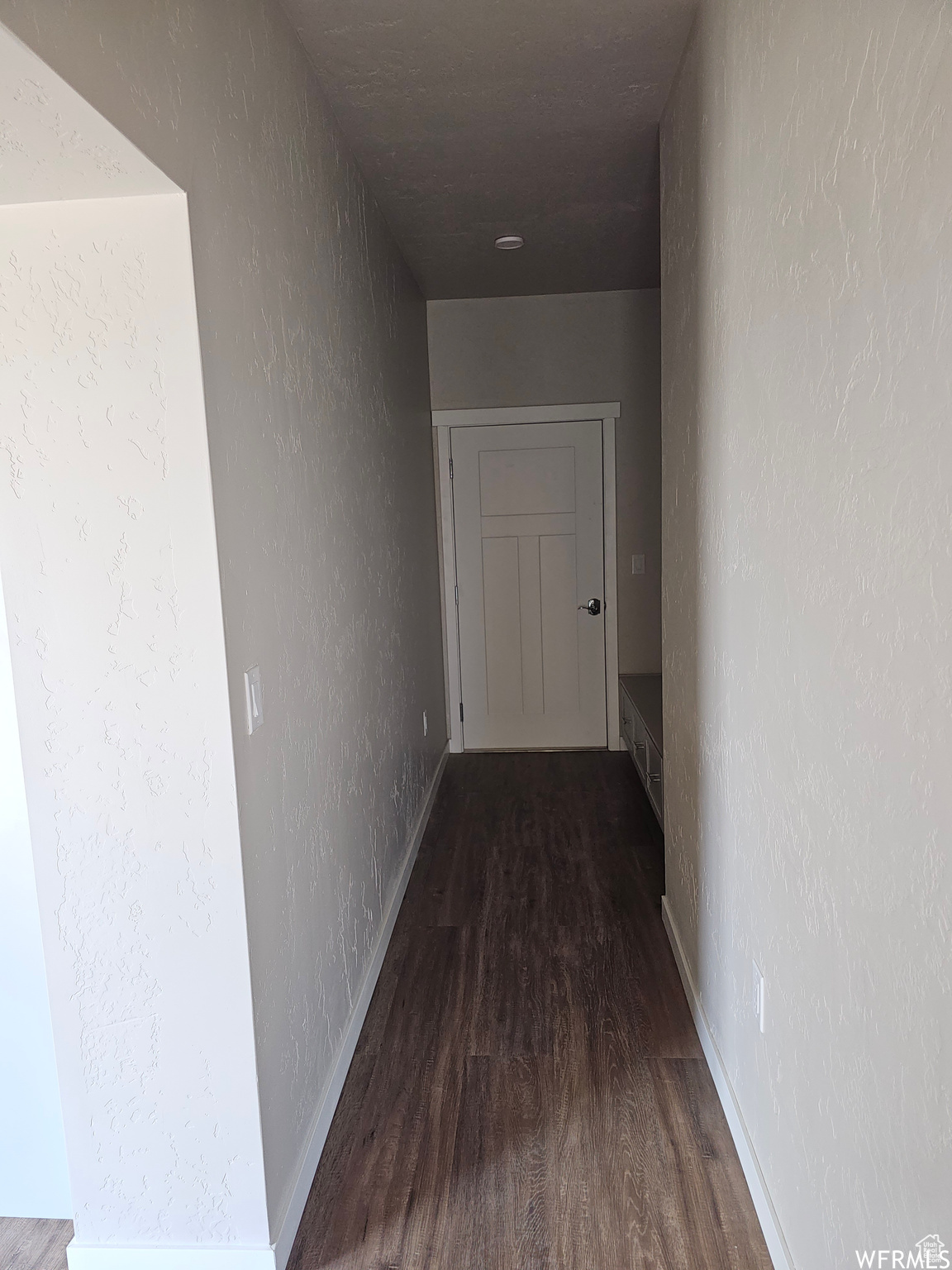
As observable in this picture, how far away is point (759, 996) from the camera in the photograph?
1.71 m

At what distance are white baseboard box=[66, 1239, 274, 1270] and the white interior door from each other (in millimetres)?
3457

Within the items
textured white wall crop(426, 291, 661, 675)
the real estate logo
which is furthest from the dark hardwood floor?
textured white wall crop(426, 291, 661, 675)

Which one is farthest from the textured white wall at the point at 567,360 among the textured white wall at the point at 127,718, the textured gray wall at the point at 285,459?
the textured white wall at the point at 127,718

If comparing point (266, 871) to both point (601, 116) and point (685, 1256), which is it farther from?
point (601, 116)

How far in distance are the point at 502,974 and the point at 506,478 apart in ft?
9.45

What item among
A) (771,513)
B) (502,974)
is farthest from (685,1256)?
(771,513)

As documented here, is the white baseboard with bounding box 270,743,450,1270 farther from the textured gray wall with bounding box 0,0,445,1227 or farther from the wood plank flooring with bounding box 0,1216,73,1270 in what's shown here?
the wood plank flooring with bounding box 0,1216,73,1270

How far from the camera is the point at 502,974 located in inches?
105

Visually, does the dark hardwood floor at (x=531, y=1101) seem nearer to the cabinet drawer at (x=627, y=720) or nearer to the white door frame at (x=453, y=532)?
the cabinet drawer at (x=627, y=720)

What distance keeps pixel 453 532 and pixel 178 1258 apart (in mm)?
3705

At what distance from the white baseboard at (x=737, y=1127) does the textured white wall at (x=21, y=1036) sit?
4.61 ft

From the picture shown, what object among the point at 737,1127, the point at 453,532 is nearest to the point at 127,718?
the point at 737,1127

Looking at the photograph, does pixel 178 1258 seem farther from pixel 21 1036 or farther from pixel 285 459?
pixel 285 459

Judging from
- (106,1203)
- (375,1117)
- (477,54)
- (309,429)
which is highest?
(477,54)
